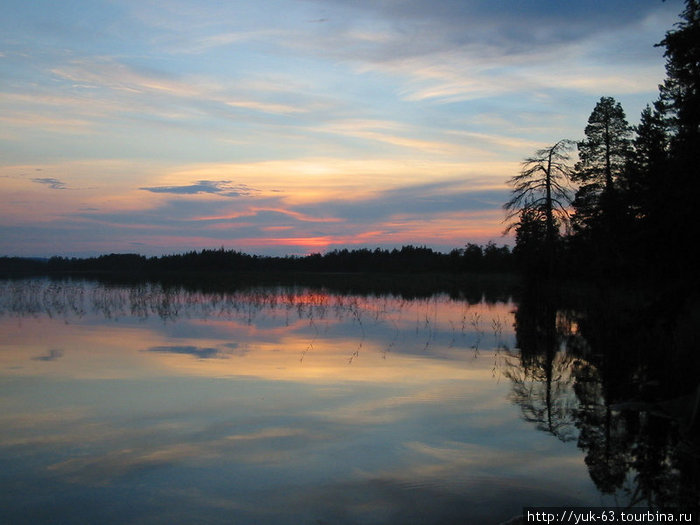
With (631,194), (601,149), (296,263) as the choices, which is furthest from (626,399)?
(296,263)

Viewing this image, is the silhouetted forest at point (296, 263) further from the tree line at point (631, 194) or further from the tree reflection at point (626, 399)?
the tree reflection at point (626, 399)

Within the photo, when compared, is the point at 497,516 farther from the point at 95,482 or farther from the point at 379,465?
the point at 95,482

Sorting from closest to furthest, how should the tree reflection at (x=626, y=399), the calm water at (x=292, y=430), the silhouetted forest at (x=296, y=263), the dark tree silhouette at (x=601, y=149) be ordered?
1. the calm water at (x=292, y=430)
2. the tree reflection at (x=626, y=399)
3. the dark tree silhouette at (x=601, y=149)
4. the silhouetted forest at (x=296, y=263)

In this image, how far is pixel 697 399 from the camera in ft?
26.1

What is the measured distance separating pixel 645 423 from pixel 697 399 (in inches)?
42.6

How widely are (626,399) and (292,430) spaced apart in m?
6.03

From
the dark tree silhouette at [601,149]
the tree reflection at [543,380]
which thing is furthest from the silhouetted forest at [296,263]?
the tree reflection at [543,380]

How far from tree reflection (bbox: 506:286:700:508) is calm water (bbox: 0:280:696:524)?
0.10 m

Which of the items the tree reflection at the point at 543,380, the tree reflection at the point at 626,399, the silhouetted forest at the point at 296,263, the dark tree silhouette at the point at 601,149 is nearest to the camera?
the tree reflection at the point at 626,399

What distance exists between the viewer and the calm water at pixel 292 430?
5.85 metres

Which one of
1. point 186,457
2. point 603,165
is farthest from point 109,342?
point 603,165

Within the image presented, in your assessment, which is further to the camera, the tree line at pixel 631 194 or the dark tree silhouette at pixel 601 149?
the dark tree silhouette at pixel 601 149

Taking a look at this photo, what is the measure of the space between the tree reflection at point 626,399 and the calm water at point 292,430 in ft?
0.31

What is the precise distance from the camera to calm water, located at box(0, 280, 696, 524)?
585 centimetres
